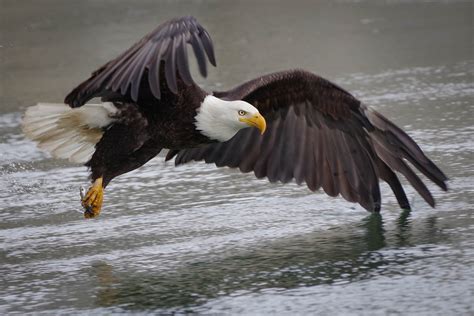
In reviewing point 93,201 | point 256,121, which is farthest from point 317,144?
point 93,201

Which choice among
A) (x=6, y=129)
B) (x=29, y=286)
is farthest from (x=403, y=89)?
(x=29, y=286)

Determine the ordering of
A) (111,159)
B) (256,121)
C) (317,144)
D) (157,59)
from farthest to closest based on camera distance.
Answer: (317,144) < (111,159) < (256,121) < (157,59)

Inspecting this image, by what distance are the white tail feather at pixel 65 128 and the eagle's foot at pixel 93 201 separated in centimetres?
30

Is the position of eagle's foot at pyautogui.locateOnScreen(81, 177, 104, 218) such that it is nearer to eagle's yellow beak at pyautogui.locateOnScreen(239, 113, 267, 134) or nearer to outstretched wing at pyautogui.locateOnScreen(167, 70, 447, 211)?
outstretched wing at pyautogui.locateOnScreen(167, 70, 447, 211)

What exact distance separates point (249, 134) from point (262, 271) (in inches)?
52.8

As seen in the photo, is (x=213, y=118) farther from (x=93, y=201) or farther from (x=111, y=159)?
(x=93, y=201)

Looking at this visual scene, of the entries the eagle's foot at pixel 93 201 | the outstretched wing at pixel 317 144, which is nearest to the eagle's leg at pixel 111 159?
the eagle's foot at pixel 93 201

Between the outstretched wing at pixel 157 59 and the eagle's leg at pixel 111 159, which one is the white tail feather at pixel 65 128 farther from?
the outstretched wing at pixel 157 59

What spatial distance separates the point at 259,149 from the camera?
A: 18.6 ft

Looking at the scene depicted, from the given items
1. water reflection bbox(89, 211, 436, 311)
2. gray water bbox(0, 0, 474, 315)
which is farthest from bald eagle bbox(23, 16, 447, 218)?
water reflection bbox(89, 211, 436, 311)

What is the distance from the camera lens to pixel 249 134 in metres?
5.73

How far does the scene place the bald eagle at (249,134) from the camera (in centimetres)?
516

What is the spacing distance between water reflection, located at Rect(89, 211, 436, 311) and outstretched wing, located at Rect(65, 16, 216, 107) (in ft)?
2.44

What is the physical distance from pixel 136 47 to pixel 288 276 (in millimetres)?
1126
